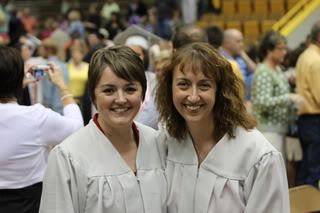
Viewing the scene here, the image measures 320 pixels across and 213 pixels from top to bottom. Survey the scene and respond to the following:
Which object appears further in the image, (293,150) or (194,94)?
(293,150)

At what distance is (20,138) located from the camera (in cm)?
329

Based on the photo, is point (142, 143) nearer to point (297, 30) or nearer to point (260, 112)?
point (260, 112)

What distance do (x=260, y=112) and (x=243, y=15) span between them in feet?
34.5

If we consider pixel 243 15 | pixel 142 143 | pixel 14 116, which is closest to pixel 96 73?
pixel 142 143

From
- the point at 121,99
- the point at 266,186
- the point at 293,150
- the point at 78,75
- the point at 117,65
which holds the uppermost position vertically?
the point at 117,65

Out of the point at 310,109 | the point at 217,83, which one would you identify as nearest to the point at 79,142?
the point at 217,83

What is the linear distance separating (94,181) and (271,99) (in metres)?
3.58

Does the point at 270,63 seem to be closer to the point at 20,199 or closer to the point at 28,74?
the point at 28,74

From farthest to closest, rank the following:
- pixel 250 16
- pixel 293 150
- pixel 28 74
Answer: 1. pixel 250 16
2. pixel 293 150
3. pixel 28 74

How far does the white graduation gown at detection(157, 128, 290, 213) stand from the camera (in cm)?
262

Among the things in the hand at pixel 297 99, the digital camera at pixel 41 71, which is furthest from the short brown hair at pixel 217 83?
the hand at pixel 297 99

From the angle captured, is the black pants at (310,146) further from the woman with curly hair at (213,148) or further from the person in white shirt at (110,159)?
the person in white shirt at (110,159)

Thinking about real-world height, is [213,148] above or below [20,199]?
above

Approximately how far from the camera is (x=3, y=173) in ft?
10.8
